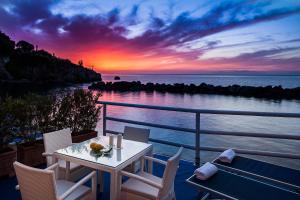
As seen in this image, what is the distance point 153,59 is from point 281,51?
30.3ft

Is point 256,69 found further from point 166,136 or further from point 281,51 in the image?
point 166,136

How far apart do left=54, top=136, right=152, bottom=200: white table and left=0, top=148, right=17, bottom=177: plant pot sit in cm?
129

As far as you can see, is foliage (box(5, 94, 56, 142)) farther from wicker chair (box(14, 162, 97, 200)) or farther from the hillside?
the hillside

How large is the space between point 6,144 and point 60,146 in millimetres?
1216

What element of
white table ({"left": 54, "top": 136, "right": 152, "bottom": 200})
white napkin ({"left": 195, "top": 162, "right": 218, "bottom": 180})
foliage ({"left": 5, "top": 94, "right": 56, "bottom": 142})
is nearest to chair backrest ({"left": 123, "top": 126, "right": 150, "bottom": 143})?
white table ({"left": 54, "top": 136, "right": 152, "bottom": 200})

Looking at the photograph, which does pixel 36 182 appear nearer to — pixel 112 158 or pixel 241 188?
pixel 112 158

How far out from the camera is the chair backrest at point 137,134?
3.48 m

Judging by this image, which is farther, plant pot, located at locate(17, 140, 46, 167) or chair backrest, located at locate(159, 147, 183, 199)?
plant pot, located at locate(17, 140, 46, 167)

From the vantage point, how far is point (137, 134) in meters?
3.55

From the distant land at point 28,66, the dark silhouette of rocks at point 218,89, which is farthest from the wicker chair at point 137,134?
the distant land at point 28,66

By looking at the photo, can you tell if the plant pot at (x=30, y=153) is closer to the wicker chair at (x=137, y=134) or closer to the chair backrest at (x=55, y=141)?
the chair backrest at (x=55, y=141)

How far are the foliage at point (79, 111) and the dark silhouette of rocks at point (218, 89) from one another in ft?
42.1

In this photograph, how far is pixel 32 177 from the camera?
1811 mm

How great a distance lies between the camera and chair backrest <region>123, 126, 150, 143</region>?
348cm
